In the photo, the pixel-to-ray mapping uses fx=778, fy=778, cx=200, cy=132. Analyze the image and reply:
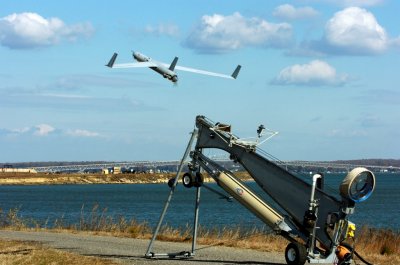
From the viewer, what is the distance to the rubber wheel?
16.7m

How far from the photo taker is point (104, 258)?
1891cm

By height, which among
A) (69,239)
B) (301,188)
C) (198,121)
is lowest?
(69,239)

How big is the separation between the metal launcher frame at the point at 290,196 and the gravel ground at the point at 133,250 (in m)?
0.67

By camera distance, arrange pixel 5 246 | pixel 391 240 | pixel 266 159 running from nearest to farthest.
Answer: pixel 266 159
pixel 5 246
pixel 391 240

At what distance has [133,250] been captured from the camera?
21000 millimetres

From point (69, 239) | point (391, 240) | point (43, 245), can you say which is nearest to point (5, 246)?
point (43, 245)

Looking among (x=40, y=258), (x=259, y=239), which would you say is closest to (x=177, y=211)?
(x=259, y=239)

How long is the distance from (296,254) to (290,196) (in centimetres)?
143

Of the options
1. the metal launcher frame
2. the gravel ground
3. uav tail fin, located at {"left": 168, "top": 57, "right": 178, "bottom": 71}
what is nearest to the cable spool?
the metal launcher frame

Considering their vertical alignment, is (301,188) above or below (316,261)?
above

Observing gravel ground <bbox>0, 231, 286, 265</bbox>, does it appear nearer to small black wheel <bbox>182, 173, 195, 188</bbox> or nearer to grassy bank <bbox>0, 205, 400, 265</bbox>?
grassy bank <bbox>0, 205, 400, 265</bbox>

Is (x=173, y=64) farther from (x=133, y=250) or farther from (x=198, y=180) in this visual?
(x=133, y=250)

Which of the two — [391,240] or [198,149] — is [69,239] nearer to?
[198,149]

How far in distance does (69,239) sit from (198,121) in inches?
286
